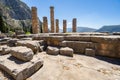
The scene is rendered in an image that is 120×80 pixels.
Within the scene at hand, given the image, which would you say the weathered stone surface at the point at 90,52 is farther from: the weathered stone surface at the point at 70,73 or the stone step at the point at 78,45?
the weathered stone surface at the point at 70,73

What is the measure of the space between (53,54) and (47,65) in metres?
1.13

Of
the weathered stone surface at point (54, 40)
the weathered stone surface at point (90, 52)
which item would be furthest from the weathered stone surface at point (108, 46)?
the weathered stone surface at point (54, 40)

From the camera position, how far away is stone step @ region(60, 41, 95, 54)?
4.68 meters

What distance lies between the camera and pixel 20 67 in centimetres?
266

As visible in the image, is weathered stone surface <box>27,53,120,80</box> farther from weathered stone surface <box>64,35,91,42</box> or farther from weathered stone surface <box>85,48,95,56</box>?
weathered stone surface <box>64,35,91,42</box>

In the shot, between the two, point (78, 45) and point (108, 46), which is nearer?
point (108, 46)

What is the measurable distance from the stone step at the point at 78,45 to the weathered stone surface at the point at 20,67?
2160 mm

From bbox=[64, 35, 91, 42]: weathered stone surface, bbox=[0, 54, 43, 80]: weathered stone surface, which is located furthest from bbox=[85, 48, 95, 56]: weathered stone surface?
bbox=[0, 54, 43, 80]: weathered stone surface

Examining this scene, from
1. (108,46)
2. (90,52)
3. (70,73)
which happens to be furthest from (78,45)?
(70,73)

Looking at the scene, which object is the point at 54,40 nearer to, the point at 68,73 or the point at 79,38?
the point at 79,38

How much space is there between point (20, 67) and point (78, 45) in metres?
2.89

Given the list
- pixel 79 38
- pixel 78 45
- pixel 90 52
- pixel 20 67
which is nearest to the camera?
pixel 20 67

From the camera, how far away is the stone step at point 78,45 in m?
4.68

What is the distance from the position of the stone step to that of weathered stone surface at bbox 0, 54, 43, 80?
2160 millimetres
